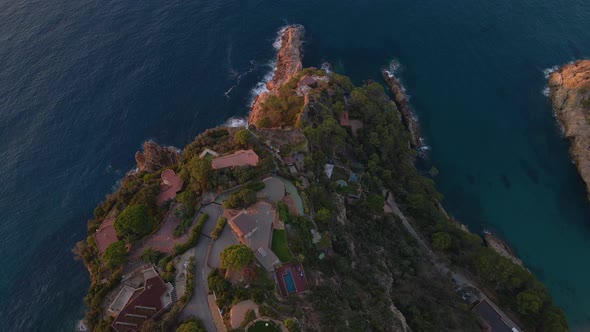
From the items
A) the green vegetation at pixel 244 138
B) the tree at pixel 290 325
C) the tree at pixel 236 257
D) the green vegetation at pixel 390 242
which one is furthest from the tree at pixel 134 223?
the tree at pixel 290 325

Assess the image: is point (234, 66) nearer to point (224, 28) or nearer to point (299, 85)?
point (224, 28)

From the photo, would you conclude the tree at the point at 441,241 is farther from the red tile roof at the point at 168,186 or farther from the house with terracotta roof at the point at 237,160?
the red tile roof at the point at 168,186

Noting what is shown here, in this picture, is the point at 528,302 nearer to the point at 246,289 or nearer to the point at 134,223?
the point at 246,289

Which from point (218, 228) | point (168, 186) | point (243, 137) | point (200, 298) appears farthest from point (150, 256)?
point (243, 137)

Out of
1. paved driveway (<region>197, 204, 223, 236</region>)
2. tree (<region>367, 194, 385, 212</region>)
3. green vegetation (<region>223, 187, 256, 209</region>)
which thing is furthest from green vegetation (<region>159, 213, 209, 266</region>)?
tree (<region>367, 194, 385, 212</region>)

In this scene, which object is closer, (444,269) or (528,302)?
(528,302)

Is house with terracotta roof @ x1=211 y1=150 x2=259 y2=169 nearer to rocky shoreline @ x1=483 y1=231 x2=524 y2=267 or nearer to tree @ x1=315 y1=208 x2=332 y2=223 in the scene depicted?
tree @ x1=315 y1=208 x2=332 y2=223
